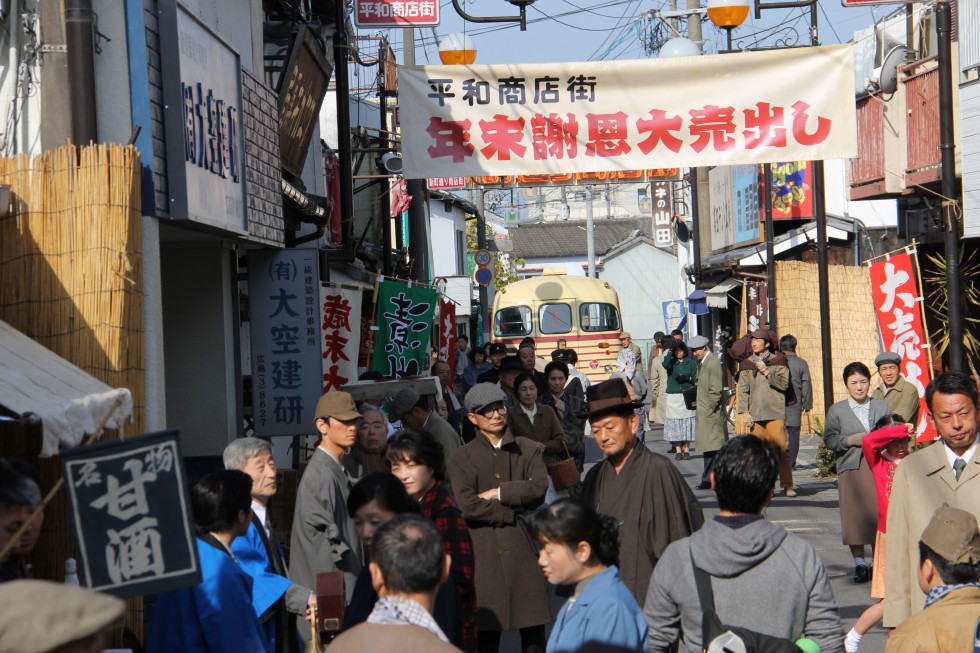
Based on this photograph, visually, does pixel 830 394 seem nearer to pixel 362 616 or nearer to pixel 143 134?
pixel 143 134

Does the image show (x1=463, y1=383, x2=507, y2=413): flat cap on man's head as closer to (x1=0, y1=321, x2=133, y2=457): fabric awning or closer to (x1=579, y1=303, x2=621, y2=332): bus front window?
(x1=0, y1=321, x2=133, y2=457): fabric awning

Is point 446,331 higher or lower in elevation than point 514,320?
lower

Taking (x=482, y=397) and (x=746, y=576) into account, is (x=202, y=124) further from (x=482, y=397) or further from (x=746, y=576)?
(x=746, y=576)

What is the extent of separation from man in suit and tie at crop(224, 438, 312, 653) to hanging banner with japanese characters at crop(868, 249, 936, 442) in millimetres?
9087

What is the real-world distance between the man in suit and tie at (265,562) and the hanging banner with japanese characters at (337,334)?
6.28 m

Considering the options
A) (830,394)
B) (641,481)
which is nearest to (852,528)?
(641,481)

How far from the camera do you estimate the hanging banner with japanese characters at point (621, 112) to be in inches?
429

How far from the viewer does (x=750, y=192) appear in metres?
30.3

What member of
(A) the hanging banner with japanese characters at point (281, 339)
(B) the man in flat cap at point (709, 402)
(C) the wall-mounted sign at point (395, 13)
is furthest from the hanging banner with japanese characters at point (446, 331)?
(A) the hanging banner with japanese characters at point (281, 339)

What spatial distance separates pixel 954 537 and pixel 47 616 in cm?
317

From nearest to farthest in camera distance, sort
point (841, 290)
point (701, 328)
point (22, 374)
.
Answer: point (22, 374), point (841, 290), point (701, 328)

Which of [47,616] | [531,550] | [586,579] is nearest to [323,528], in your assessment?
[531,550]

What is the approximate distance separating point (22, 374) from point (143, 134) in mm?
2664

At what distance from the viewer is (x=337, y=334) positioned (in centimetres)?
1294
